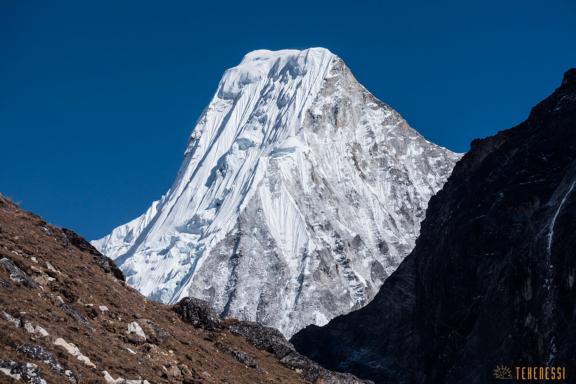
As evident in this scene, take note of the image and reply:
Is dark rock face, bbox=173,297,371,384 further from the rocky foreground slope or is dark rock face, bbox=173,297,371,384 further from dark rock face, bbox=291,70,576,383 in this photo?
dark rock face, bbox=291,70,576,383

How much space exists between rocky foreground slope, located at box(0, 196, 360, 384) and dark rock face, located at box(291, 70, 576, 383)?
35.1 feet

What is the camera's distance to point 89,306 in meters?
39.9

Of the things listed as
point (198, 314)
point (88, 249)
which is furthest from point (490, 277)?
point (88, 249)

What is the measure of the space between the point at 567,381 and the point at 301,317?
14223cm

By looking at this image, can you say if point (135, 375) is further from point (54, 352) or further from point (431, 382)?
point (431, 382)

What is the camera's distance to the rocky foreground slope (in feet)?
102

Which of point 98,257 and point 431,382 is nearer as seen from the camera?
point 98,257

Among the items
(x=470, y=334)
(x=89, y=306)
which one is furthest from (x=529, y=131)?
(x=89, y=306)

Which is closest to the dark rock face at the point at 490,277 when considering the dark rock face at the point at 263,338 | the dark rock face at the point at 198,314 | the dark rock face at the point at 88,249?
the dark rock face at the point at 263,338

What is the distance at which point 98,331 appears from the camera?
37625mm

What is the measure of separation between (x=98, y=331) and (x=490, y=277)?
37.7 meters

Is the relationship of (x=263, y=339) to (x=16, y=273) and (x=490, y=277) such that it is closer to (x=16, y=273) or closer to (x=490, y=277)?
(x=490, y=277)

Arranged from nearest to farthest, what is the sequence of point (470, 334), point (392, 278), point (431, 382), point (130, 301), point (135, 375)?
point (135, 375) → point (130, 301) → point (470, 334) → point (431, 382) → point (392, 278)

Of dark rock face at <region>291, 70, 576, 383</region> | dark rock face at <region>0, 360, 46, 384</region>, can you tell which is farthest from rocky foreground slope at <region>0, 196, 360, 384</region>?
dark rock face at <region>291, 70, 576, 383</region>
